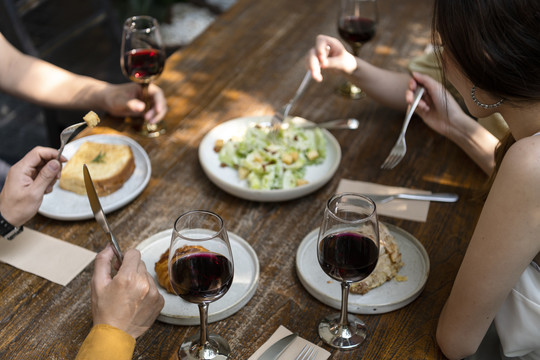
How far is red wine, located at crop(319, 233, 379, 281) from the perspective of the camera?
1.04 meters

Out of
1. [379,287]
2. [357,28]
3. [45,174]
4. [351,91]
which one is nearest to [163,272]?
[45,174]

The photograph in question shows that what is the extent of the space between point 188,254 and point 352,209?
1.10 feet

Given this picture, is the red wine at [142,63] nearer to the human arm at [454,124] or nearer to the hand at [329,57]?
the hand at [329,57]

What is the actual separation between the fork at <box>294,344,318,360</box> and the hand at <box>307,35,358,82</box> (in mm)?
909

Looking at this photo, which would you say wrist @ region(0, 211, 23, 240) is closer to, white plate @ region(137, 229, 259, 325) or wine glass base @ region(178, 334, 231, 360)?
white plate @ region(137, 229, 259, 325)

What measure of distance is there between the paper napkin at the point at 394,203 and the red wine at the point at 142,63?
695 millimetres

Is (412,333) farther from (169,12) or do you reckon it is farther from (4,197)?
(169,12)

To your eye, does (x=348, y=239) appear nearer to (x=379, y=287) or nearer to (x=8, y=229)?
(x=379, y=287)

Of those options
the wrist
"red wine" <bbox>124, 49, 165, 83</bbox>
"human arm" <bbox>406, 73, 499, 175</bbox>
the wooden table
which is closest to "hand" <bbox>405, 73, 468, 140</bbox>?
"human arm" <bbox>406, 73, 499, 175</bbox>

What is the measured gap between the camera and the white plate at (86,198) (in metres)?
1.47

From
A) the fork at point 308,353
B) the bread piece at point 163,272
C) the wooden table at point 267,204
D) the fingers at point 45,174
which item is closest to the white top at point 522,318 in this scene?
the wooden table at point 267,204

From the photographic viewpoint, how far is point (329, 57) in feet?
5.93

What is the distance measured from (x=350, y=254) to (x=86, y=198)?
2.73ft

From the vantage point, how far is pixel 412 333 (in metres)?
1.18
